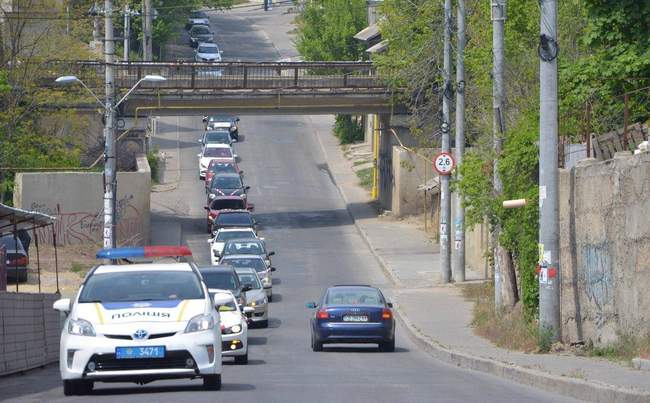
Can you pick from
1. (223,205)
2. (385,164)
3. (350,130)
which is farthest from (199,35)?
(223,205)

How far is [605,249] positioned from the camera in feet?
70.7

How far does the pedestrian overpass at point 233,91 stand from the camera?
185 feet

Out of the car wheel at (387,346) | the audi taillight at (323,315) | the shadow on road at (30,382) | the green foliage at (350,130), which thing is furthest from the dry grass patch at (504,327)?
the green foliage at (350,130)

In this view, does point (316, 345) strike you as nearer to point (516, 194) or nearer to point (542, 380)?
point (516, 194)

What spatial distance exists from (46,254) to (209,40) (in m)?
65.6

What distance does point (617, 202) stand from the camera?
20.7 metres

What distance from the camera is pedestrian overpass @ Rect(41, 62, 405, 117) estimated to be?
185 feet

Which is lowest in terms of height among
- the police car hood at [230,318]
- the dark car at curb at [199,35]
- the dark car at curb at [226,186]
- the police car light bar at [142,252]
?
the police car hood at [230,318]

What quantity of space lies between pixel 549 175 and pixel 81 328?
993cm

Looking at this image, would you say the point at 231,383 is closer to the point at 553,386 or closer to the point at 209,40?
the point at 553,386

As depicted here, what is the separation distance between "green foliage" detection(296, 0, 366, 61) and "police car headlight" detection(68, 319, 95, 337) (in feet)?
235

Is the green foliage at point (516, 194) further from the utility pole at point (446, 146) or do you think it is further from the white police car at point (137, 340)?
the white police car at point (137, 340)

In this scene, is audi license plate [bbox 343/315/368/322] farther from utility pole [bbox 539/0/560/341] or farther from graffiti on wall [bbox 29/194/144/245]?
graffiti on wall [bbox 29/194/144/245]

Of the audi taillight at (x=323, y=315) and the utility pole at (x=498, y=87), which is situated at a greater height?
the utility pole at (x=498, y=87)
